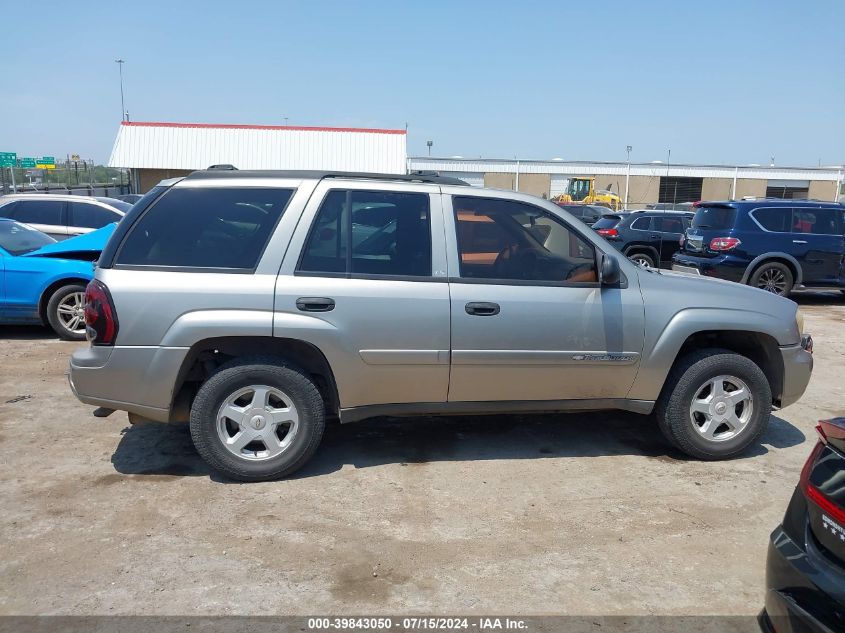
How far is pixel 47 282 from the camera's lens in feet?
27.2

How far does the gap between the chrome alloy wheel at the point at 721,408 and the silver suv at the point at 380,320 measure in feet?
0.03

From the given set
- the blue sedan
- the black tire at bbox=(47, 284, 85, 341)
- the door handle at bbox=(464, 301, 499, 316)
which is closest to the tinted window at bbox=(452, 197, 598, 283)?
the door handle at bbox=(464, 301, 499, 316)

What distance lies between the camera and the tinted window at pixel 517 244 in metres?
4.68

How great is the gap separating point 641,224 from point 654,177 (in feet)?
128

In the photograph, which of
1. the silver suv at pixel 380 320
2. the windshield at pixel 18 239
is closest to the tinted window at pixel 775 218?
the silver suv at pixel 380 320

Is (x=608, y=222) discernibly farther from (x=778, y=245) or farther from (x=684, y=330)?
(x=684, y=330)

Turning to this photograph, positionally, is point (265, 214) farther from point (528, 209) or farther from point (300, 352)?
point (528, 209)

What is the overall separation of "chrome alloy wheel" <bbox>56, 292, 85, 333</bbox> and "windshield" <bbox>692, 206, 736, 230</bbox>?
34.1ft

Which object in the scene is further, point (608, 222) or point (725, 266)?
point (608, 222)

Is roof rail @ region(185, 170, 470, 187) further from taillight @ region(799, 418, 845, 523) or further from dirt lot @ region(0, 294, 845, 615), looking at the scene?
taillight @ region(799, 418, 845, 523)

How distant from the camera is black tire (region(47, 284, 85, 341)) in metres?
8.36

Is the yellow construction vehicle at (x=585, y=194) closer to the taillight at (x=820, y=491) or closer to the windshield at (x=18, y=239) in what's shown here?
the windshield at (x=18, y=239)

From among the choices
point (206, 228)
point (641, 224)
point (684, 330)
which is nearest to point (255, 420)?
point (206, 228)

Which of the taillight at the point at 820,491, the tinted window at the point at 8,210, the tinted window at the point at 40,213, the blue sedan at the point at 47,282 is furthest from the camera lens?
the tinted window at the point at 40,213
